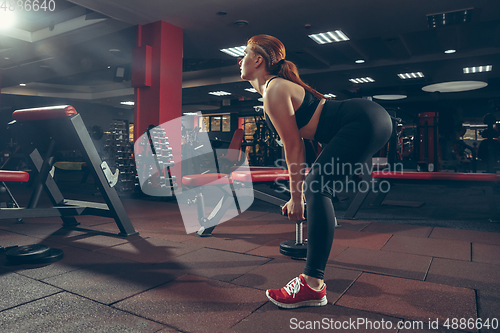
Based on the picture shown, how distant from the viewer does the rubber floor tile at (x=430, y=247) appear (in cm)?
214

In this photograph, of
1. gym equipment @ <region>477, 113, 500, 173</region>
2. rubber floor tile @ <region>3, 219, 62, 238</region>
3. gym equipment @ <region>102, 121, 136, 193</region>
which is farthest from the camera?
gym equipment @ <region>477, 113, 500, 173</region>

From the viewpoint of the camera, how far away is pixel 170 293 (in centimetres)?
148

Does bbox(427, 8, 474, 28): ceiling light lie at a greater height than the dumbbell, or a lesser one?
greater

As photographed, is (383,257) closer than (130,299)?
No

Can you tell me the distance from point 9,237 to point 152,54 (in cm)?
387

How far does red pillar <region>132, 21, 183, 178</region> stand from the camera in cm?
547

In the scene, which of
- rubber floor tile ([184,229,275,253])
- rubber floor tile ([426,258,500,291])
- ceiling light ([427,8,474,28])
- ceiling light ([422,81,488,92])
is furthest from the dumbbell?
ceiling light ([422,81,488,92])

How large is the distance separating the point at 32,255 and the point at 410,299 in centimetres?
194

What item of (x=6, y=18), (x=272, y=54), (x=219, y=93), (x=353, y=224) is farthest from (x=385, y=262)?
(x=219, y=93)

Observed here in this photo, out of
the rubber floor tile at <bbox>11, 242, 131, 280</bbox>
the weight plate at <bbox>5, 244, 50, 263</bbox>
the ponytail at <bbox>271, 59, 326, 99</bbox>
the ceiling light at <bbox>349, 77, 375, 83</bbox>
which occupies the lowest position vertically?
the rubber floor tile at <bbox>11, 242, 131, 280</bbox>

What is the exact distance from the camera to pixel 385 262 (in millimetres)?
1963

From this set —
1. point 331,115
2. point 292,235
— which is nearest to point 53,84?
point 292,235

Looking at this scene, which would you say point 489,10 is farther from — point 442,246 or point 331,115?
point 331,115

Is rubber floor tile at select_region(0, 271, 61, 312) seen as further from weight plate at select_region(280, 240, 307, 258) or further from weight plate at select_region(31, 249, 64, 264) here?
weight plate at select_region(280, 240, 307, 258)
